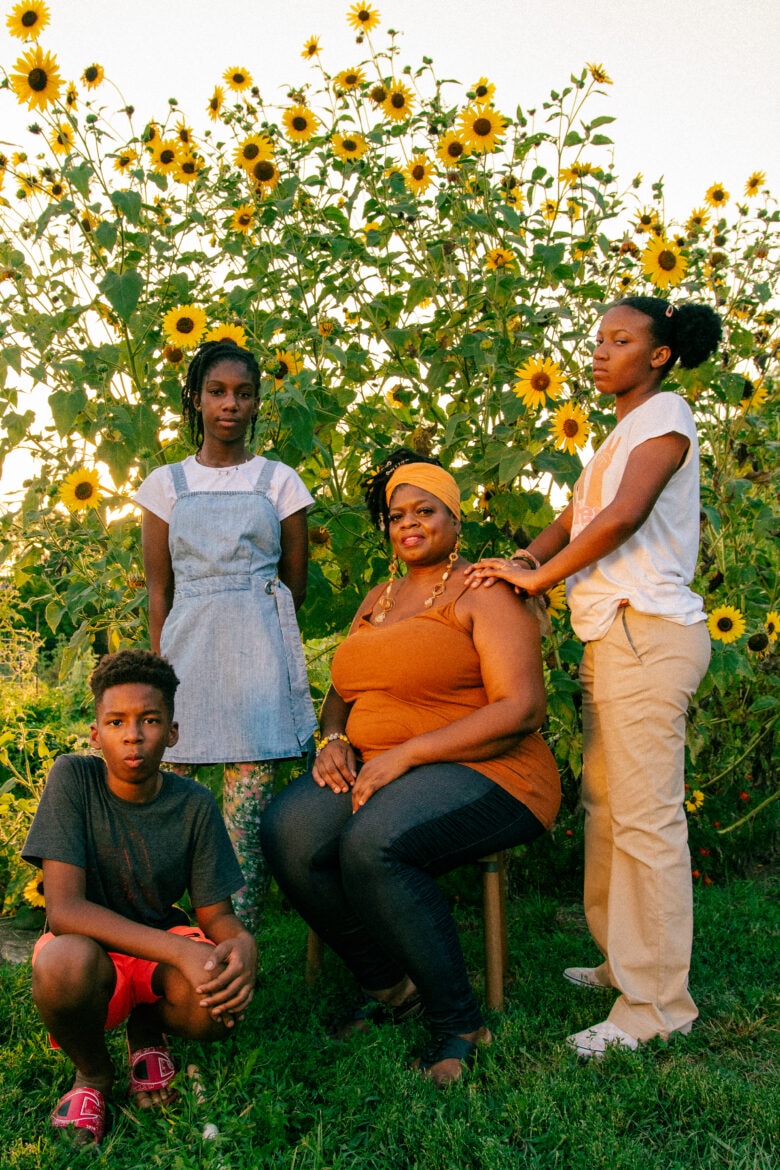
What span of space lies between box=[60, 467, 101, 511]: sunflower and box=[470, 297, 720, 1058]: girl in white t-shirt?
1.26 meters

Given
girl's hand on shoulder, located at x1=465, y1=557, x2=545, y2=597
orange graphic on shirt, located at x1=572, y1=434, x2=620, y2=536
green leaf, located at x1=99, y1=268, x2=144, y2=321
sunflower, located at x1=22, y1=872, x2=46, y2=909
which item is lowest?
sunflower, located at x1=22, y1=872, x2=46, y2=909

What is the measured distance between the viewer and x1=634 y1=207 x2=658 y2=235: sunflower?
4109 mm

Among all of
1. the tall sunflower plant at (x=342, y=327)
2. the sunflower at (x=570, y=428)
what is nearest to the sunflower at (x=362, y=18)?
the tall sunflower plant at (x=342, y=327)

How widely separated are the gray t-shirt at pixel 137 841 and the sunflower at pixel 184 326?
1373mm

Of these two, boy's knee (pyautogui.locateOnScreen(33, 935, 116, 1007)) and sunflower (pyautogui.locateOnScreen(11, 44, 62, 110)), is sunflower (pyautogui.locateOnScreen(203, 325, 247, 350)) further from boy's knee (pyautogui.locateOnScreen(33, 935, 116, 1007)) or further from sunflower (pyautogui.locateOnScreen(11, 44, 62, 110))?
boy's knee (pyautogui.locateOnScreen(33, 935, 116, 1007))

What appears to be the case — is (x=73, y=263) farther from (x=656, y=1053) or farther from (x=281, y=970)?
(x=656, y=1053)

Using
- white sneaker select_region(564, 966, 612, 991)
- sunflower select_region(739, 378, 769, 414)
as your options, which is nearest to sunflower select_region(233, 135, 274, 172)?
sunflower select_region(739, 378, 769, 414)

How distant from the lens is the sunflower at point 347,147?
12.0ft

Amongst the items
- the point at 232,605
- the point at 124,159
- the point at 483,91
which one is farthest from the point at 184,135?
the point at 232,605

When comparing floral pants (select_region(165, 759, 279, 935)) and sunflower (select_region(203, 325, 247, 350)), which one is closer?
floral pants (select_region(165, 759, 279, 935))

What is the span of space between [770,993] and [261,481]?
1999 mm

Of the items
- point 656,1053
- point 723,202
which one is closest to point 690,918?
point 656,1053

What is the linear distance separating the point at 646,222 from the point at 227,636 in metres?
2.39

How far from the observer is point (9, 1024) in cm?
293
